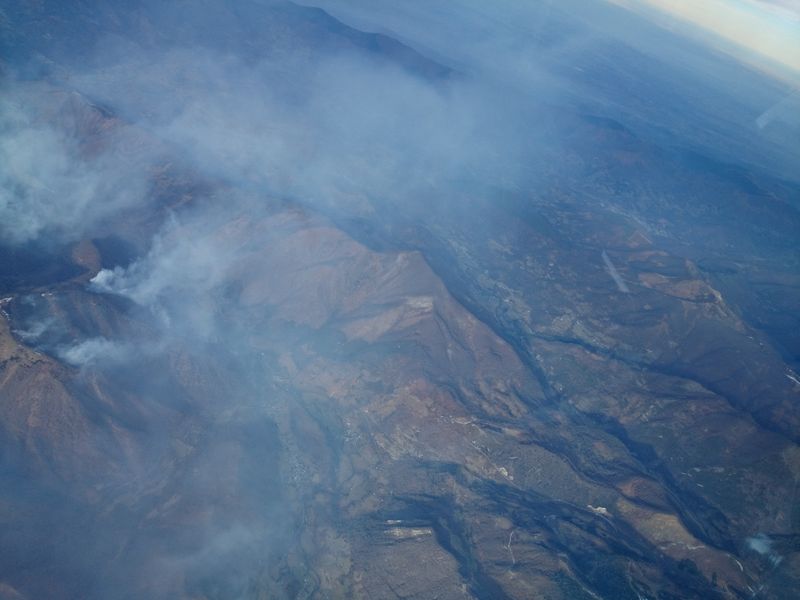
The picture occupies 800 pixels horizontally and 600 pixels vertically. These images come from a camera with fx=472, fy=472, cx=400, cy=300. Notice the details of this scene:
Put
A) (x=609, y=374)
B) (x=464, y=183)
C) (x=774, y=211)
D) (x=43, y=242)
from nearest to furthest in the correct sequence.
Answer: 1. (x=43, y=242)
2. (x=609, y=374)
3. (x=464, y=183)
4. (x=774, y=211)

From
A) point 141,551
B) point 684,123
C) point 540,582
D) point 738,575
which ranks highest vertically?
point 684,123

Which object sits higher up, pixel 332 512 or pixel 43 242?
pixel 43 242

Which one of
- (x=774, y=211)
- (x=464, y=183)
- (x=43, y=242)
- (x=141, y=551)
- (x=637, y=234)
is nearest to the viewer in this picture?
(x=141, y=551)

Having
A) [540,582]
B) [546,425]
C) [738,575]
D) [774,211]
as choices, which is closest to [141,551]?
[540,582]

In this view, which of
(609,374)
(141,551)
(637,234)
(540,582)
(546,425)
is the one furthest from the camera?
(637,234)

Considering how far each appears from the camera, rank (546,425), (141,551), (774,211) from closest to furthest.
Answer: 1. (141,551)
2. (546,425)
3. (774,211)

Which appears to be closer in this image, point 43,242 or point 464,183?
point 43,242

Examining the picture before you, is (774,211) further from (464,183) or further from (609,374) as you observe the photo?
(609,374)

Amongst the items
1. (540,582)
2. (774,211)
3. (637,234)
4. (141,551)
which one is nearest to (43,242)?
(141,551)

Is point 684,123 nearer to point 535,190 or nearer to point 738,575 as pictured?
point 535,190
